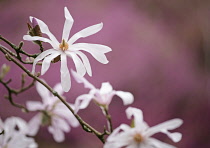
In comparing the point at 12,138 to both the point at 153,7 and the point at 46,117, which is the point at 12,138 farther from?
the point at 153,7

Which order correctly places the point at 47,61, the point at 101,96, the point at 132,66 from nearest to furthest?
the point at 47,61 → the point at 101,96 → the point at 132,66

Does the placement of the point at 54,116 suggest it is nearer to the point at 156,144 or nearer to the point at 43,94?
the point at 43,94

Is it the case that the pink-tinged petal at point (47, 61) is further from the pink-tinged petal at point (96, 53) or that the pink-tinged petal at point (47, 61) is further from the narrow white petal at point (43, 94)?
the narrow white petal at point (43, 94)

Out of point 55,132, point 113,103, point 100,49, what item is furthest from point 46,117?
point 113,103

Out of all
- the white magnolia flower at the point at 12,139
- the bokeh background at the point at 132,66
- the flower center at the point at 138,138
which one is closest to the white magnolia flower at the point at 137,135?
the flower center at the point at 138,138

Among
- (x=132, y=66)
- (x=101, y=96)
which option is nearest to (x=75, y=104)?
(x=101, y=96)

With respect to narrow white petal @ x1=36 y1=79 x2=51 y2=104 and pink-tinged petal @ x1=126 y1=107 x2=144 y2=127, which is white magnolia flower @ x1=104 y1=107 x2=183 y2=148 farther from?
narrow white petal @ x1=36 y1=79 x2=51 y2=104
